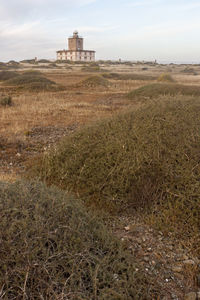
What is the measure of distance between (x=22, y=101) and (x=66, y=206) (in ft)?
39.1

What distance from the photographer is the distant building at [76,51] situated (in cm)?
7056

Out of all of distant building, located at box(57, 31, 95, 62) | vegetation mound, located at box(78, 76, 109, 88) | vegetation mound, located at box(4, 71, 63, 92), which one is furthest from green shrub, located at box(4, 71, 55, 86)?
distant building, located at box(57, 31, 95, 62)

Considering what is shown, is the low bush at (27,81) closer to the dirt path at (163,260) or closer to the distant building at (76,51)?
the dirt path at (163,260)

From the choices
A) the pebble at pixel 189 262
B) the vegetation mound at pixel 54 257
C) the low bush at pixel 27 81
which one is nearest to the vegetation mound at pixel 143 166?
the pebble at pixel 189 262

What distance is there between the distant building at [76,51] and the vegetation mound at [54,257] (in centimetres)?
7301

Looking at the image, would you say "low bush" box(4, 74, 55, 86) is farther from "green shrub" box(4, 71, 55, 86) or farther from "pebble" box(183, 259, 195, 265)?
"pebble" box(183, 259, 195, 265)

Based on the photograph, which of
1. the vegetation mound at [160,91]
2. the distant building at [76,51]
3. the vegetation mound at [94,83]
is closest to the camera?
the vegetation mound at [160,91]

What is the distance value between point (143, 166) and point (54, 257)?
218cm

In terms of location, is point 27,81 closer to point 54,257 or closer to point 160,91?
point 160,91

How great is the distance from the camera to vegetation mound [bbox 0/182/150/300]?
6.44 feet

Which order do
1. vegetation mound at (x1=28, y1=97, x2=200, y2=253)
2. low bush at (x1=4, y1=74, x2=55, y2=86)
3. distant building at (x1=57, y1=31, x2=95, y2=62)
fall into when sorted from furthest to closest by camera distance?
distant building at (x1=57, y1=31, x2=95, y2=62), low bush at (x1=4, y1=74, x2=55, y2=86), vegetation mound at (x1=28, y1=97, x2=200, y2=253)

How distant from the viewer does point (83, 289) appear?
2.04 m

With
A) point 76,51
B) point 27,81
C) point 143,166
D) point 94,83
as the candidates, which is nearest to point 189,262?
point 143,166

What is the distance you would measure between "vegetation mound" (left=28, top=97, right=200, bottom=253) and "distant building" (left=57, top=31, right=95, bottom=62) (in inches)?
2784
